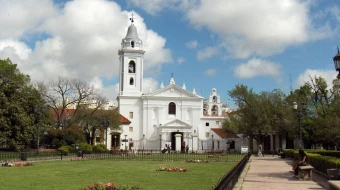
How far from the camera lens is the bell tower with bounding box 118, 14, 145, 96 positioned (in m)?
70.4

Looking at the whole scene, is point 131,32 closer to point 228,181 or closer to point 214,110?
point 214,110

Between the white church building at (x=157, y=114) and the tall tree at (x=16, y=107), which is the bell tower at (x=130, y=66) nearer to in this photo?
the white church building at (x=157, y=114)

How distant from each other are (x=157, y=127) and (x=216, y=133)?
1067cm

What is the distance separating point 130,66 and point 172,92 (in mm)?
8898

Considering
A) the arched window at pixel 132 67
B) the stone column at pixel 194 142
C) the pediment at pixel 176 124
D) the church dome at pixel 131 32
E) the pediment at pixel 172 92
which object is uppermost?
the church dome at pixel 131 32

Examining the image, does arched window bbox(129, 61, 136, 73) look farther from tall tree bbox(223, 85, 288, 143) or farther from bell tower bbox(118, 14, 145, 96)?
tall tree bbox(223, 85, 288, 143)

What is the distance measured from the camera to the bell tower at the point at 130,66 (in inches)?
2773

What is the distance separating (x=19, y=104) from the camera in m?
41.9

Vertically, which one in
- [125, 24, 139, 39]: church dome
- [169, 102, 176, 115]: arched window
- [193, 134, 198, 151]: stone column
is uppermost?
[125, 24, 139, 39]: church dome

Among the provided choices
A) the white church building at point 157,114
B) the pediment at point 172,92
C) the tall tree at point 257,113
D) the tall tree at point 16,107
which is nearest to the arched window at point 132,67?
the white church building at point 157,114

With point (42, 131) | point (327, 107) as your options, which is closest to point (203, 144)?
point (327, 107)

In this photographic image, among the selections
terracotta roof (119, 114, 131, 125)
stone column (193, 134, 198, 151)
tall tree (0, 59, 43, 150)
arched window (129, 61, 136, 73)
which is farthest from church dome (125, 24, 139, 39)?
tall tree (0, 59, 43, 150)

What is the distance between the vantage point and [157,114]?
6969cm

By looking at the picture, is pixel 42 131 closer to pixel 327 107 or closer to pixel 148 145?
pixel 148 145
